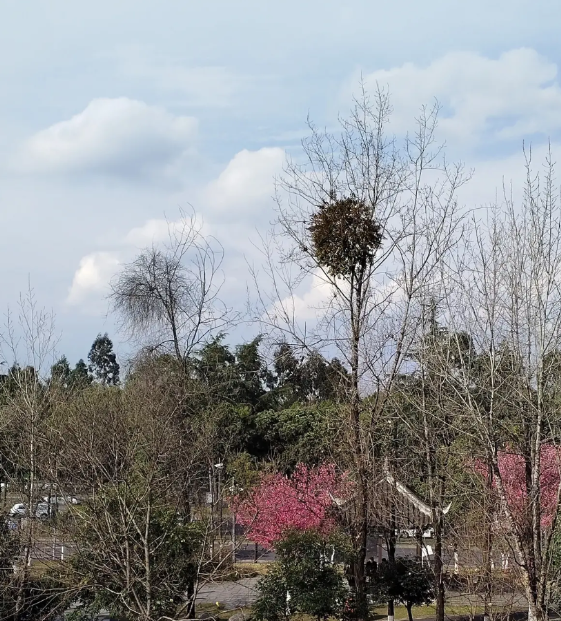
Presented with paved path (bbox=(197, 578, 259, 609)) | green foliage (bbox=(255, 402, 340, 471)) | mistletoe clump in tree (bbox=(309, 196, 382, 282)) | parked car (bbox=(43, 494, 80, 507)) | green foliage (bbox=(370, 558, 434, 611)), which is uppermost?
mistletoe clump in tree (bbox=(309, 196, 382, 282))

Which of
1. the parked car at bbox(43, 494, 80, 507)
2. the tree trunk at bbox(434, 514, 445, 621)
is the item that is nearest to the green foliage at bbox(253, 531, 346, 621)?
the tree trunk at bbox(434, 514, 445, 621)

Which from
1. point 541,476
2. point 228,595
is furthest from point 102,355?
point 541,476

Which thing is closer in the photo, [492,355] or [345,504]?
[492,355]

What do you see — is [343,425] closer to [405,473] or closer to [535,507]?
[405,473]

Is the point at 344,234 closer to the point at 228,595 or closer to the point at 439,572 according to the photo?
the point at 439,572

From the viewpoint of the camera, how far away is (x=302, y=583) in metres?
12.6

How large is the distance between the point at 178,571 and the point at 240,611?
21.3 ft

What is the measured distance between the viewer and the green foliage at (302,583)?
12586mm

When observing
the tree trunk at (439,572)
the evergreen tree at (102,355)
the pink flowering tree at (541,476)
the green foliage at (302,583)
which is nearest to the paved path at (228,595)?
the green foliage at (302,583)

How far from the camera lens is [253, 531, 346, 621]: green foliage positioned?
1259 centimetres

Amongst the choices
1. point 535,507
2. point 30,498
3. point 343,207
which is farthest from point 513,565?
point 30,498

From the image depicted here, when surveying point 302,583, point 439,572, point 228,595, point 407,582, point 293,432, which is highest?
point 293,432

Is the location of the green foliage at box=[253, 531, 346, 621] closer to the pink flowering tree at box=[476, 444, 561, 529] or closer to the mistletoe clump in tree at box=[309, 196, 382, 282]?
the pink flowering tree at box=[476, 444, 561, 529]

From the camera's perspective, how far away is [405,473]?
14.8 meters
